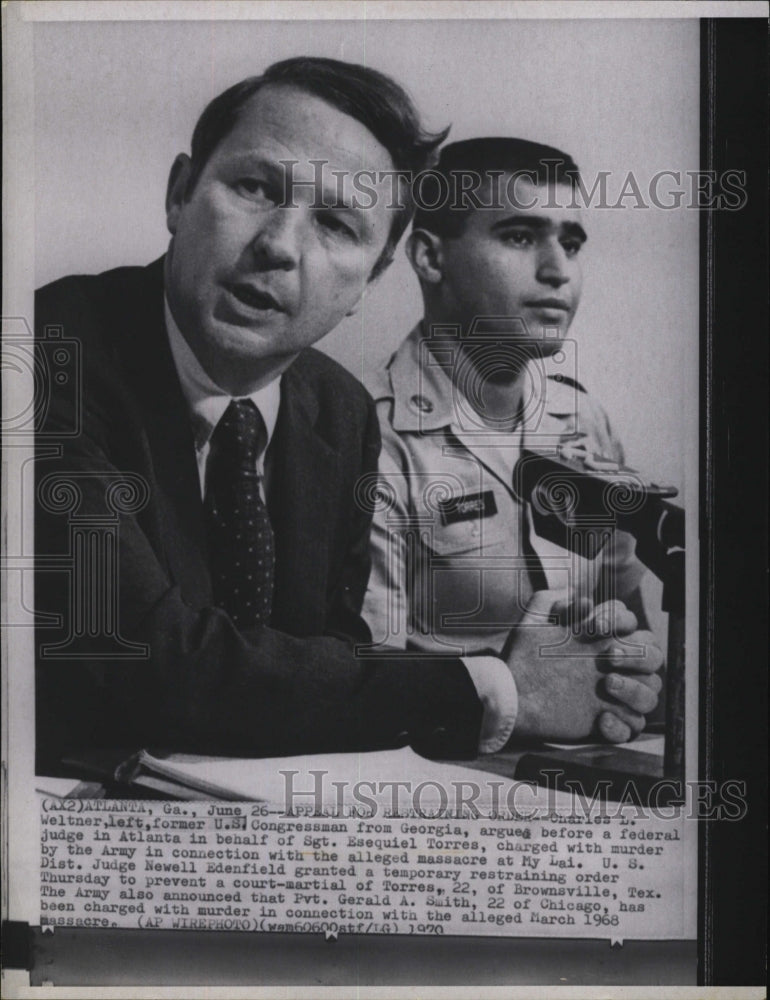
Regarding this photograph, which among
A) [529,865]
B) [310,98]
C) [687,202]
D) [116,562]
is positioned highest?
→ [310,98]

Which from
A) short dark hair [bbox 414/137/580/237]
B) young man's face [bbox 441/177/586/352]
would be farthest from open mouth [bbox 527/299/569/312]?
short dark hair [bbox 414/137/580/237]

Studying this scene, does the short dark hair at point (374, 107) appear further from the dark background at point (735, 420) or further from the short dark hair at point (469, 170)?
the dark background at point (735, 420)

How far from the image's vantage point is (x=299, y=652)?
249 cm

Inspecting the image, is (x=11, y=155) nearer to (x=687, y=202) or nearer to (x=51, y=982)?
(x=687, y=202)

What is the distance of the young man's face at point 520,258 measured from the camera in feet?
8.23

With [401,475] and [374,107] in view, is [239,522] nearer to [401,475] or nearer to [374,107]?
[401,475]

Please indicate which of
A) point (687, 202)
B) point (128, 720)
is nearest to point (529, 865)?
point (128, 720)

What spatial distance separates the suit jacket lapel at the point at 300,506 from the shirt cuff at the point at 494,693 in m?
0.35

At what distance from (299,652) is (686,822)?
0.91m

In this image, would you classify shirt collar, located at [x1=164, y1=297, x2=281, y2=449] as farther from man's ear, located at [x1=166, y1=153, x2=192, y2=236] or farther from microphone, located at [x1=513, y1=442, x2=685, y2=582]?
microphone, located at [x1=513, y1=442, x2=685, y2=582]

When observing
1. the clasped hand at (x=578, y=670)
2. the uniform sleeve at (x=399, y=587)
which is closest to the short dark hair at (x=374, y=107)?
the uniform sleeve at (x=399, y=587)

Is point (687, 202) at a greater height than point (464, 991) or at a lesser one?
greater

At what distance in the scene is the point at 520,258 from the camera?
8.23 feet

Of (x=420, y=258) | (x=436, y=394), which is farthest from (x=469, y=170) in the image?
(x=436, y=394)
